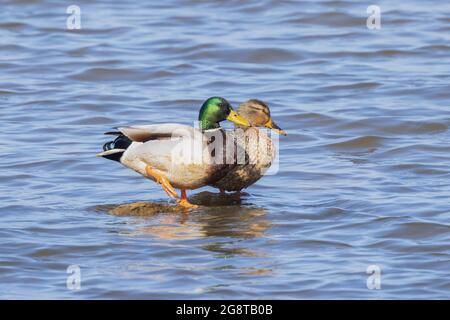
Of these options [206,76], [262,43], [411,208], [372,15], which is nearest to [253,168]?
[411,208]

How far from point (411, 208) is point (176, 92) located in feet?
15.9

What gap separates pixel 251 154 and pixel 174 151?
73 cm

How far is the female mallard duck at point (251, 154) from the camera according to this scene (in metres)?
9.04

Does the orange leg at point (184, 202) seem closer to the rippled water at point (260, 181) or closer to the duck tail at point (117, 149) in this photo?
the rippled water at point (260, 181)

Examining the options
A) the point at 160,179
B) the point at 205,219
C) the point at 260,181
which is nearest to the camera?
the point at 205,219

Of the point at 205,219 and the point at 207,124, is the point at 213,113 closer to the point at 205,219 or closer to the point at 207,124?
the point at 207,124

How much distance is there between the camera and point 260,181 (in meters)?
9.80

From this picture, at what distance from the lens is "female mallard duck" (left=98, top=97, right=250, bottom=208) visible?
862 centimetres

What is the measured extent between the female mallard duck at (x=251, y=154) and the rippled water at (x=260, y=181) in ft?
0.57

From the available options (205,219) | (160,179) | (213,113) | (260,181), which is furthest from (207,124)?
(260,181)

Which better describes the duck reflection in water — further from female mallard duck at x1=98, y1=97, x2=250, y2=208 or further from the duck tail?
the duck tail

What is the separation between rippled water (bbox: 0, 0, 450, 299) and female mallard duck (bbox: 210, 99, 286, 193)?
17cm

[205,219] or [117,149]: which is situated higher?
[117,149]

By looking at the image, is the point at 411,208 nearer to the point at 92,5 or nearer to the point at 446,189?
the point at 446,189
